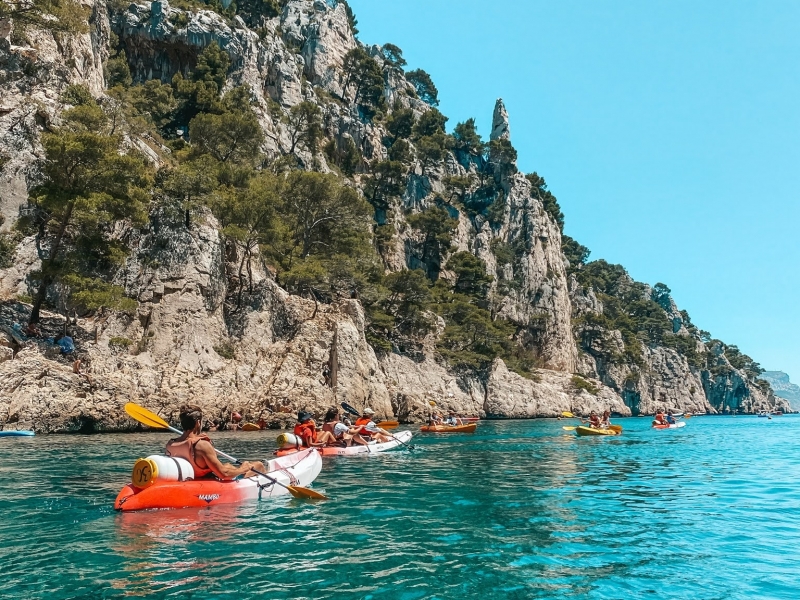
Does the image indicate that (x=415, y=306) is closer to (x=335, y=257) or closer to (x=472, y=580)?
(x=335, y=257)

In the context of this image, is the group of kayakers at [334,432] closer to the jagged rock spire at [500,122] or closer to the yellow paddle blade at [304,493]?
the yellow paddle blade at [304,493]

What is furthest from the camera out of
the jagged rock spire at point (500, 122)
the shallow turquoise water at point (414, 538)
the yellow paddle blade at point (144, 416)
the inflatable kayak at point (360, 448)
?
the jagged rock spire at point (500, 122)

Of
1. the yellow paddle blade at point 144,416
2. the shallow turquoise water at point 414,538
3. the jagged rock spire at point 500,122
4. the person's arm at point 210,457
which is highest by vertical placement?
the jagged rock spire at point 500,122

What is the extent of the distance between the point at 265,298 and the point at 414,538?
2712 cm

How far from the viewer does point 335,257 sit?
39625mm

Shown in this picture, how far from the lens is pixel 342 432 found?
17781 mm

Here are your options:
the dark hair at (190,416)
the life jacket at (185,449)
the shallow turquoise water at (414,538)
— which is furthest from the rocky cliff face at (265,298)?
the dark hair at (190,416)

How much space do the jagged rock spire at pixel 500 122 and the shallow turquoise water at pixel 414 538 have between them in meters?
77.8

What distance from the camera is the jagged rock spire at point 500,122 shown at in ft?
281

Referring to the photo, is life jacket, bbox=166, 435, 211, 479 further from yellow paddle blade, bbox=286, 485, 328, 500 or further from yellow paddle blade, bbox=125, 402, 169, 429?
yellow paddle blade, bbox=286, 485, 328, 500

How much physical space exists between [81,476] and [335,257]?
94.8ft

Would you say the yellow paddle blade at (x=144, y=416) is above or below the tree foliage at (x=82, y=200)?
below

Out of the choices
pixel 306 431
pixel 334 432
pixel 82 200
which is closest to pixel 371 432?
pixel 334 432

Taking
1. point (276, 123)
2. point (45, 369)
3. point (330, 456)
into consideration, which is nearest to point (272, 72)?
point (276, 123)
